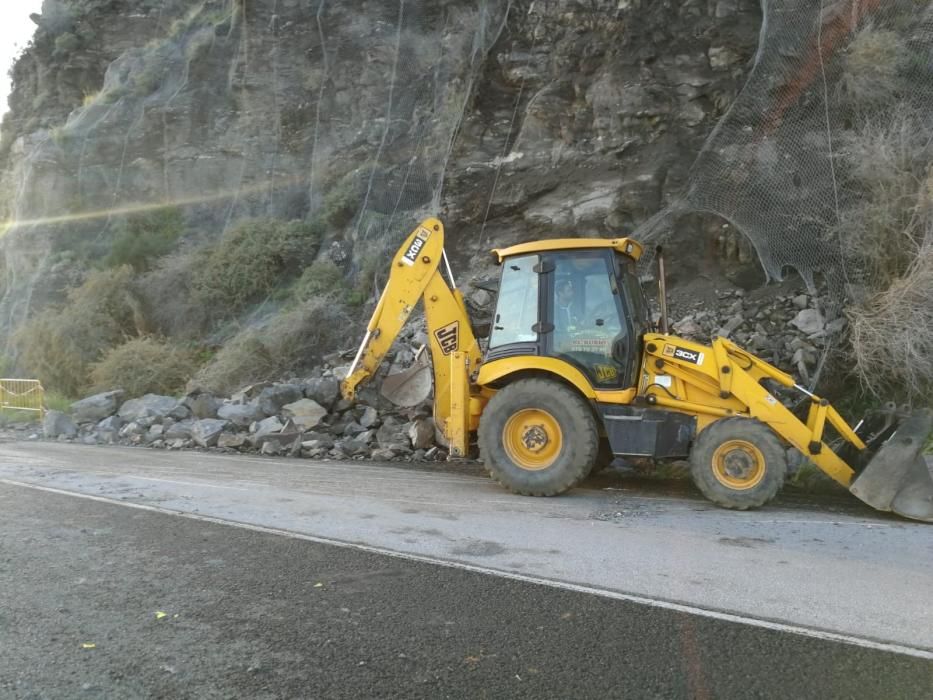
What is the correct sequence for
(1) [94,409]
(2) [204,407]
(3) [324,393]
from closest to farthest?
1. (3) [324,393]
2. (2) [204,407]
3. (1) [94,409]

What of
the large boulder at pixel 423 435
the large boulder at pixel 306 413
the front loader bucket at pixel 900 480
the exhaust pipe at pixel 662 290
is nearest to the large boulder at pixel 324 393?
the large boulder at pixel 306 413

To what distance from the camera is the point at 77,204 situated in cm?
→ 2842

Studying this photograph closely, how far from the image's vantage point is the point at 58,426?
15.0 m

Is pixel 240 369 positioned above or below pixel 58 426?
above

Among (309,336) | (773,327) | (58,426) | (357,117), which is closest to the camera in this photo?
(773,327)

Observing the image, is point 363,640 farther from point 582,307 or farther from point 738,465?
point 582,307

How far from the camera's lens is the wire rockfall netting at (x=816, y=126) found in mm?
10797

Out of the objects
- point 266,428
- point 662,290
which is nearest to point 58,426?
point 266,428

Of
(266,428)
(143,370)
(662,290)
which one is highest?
(662,290)

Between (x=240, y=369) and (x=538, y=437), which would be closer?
(x=538, y=437)

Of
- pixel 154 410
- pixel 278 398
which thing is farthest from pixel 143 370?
pixel 278 398

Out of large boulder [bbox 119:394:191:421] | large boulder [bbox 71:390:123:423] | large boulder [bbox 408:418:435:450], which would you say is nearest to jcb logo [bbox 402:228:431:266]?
large boulder [bbox 408:418:435:450]

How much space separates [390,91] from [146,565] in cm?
2060

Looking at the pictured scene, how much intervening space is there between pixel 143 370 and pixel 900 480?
58.8 feet
